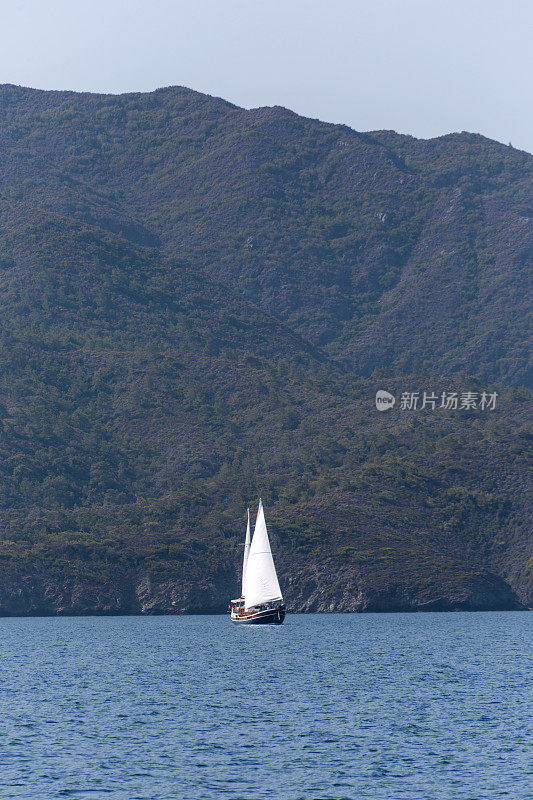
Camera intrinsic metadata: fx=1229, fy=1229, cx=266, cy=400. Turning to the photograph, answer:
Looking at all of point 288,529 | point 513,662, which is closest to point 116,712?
point 513,662

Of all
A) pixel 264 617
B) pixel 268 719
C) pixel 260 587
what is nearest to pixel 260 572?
pixel 260 587

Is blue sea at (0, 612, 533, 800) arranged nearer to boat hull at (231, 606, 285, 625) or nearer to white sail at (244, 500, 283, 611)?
white sail at (244, 500, 283, 611)

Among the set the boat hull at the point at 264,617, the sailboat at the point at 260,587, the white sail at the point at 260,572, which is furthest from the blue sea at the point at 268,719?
the boat hull at the point at 264,617

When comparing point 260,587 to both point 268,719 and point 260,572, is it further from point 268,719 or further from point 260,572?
point 268,719

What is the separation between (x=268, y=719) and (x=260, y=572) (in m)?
65.7

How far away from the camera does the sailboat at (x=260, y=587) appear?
414ft

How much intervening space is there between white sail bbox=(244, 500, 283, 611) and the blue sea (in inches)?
316

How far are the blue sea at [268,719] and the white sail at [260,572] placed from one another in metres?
8.03

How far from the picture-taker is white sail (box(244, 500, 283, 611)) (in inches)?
4963

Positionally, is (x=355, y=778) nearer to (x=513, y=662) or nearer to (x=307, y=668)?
(x=307, y=668)

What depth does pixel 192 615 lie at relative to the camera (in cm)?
18725

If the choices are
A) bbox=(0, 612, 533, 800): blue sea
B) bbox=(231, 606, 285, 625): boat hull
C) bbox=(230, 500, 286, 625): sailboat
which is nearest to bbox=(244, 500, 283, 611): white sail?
bbox=(230, 500, 286, 625): sailboat

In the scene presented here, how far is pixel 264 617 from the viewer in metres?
138

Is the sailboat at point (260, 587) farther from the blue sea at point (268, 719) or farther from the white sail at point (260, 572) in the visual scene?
the blue sea at point (268, 719)
